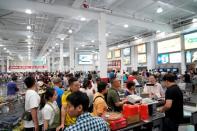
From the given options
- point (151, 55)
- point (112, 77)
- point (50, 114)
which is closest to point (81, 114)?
point (50, 114)

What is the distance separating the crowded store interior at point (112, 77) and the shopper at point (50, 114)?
1 cm

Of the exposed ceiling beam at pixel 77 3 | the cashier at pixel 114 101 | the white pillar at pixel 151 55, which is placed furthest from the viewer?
the white pillar at pixel 151 55

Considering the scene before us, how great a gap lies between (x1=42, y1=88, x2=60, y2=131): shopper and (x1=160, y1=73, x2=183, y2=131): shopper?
182cm

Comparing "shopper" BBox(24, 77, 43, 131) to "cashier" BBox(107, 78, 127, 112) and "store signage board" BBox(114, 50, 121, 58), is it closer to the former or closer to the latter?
"cashier" BBox(107, 78, 127, 112)

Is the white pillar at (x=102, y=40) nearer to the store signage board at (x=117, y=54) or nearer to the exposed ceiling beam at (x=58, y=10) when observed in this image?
the exposed ceiling beam at (x=58, y=10)

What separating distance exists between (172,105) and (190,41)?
41.6 feet

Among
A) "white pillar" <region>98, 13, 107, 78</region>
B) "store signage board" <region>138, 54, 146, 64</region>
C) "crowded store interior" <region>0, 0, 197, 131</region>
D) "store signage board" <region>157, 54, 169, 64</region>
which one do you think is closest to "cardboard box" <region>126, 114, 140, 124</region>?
"crowded store interior" <region>0, 0, 197, 131</region>

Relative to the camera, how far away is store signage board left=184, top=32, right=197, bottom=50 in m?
13.8

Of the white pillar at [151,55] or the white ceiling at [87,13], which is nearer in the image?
the white ceiling at [87,13]

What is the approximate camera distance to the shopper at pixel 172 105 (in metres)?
3.13

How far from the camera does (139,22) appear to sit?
1202 centimetres

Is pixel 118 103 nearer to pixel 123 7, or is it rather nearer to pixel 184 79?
pixel 123 7

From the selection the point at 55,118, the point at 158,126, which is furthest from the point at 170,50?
the point at 55,118

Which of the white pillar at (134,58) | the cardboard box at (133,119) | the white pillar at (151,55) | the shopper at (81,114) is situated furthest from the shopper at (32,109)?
the white pillar at (134,58)
